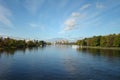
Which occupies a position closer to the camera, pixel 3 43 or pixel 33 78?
pixel 33 78

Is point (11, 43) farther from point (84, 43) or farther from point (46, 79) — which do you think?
point (46, 79)

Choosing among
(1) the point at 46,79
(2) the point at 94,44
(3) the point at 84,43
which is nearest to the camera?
(1) the point at 46,79

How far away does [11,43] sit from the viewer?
13075cm

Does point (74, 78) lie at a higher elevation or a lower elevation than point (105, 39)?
lower

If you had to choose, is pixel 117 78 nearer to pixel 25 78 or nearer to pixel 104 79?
pixel 104 79

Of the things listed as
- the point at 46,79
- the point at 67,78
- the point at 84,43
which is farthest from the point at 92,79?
the point at 84,43

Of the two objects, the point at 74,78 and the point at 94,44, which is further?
the point at 94,44

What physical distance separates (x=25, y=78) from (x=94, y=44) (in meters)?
135

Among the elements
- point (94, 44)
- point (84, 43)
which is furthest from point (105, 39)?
point (84, 43)

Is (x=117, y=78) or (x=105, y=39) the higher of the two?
(x=105, y=39)

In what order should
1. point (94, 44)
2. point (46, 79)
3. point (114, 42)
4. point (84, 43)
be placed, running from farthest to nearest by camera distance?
point (84, 43) → point (94, 44) → point (114, 42) → point (46, 79)

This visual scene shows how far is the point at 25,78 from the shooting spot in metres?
24.8

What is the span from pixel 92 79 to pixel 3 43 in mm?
109842

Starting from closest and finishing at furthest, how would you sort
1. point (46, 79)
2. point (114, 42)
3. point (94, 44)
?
1. point (46, 79)
2. point (114, 42)
3. point (94, 44)
